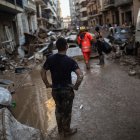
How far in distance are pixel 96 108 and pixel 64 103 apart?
198cm

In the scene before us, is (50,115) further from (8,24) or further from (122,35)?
(8,24)

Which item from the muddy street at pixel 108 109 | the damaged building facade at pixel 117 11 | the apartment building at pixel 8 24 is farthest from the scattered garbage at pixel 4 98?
the damaged building facade at pixel 117 11

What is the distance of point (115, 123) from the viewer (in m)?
6.48

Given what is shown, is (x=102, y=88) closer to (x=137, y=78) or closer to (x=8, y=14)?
(x=137, y=78)

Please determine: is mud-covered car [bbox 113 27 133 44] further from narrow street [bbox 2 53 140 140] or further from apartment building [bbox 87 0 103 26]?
apartment building [bbox 87 0 103 26]

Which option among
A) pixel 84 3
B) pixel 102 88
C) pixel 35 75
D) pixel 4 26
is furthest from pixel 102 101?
pixel 84 3

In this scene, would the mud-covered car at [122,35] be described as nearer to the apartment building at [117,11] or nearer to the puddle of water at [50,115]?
the puddle of water at [50,115]

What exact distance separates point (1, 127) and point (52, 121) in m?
2.41

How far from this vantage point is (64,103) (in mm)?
5879

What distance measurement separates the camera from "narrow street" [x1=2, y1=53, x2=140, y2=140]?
6.12 meters

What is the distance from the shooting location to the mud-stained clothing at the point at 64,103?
19.1ft

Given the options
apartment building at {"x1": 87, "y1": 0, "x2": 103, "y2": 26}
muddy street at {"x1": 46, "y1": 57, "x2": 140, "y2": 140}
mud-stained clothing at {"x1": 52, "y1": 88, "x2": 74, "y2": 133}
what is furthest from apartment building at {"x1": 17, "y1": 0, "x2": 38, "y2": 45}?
apartment building at {"x1": 87, "y1": 0, "x2": 103, "y2": 26}

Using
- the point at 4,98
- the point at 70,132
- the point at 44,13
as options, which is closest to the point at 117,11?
the point at 44,13

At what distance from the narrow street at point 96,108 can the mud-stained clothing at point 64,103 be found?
294mm
